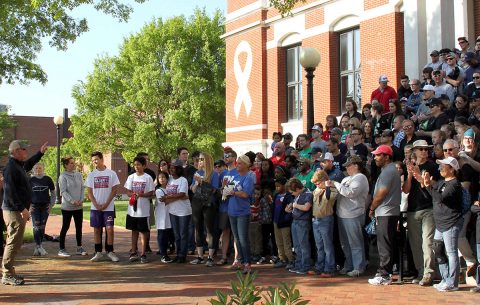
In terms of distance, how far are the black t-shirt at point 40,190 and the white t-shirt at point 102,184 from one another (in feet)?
5.59

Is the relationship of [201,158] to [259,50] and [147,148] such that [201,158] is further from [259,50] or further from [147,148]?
[147,148]

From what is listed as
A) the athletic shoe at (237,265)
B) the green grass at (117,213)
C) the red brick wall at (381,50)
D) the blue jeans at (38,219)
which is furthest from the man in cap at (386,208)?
the green grass at (117,213)

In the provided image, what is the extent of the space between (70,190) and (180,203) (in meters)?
2.76

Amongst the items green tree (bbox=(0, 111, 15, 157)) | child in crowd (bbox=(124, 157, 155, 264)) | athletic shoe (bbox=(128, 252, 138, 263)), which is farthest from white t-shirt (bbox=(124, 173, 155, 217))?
green tree (bbox=(0, 111, 15, 157))

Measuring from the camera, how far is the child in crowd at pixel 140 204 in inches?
462

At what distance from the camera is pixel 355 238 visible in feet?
30.9

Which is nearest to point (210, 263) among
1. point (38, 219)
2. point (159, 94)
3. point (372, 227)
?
point (372, 227)

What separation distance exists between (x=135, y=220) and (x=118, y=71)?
31940mm

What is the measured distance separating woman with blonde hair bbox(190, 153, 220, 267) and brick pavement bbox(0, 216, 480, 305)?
491 millimetres

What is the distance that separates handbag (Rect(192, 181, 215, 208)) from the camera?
439 inches

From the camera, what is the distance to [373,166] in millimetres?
10375

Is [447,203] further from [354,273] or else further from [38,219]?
[38,219]

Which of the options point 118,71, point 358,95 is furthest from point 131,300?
point 118,71

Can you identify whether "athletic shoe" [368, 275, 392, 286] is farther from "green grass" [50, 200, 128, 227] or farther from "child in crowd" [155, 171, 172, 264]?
"green grass" [50, 200, 128, 227]
